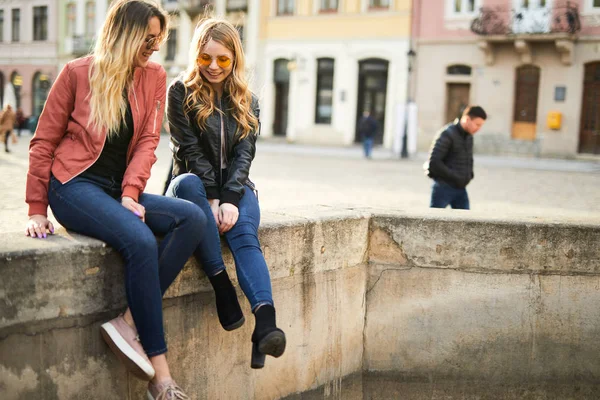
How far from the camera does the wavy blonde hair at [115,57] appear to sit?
10.7 ft

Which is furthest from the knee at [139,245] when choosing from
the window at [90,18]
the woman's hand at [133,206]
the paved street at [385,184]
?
the window at [90,18]

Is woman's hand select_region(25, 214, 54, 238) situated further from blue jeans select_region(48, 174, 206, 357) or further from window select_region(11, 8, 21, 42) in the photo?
window select_region(11, 8, 21, 42)

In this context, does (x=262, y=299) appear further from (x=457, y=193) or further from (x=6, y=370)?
(x=457, y=193)

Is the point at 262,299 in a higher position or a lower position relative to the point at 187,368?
higher

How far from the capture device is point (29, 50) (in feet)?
139

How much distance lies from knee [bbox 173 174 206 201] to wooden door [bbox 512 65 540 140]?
2412 centimetres

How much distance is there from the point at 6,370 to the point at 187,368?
0.90 m

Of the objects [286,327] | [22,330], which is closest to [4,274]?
[22,330]

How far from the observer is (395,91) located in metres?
28.8

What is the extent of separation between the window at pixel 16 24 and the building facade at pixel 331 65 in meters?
18.7

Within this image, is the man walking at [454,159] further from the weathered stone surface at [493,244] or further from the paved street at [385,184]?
the weathered stone surface at [493,244]

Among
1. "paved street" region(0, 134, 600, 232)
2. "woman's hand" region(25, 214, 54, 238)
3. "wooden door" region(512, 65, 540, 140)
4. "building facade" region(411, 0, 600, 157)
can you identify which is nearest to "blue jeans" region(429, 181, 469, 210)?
"paved street" region(0, 134, 600, 232)

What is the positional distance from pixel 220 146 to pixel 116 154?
0.60m

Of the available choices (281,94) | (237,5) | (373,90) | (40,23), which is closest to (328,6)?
(373,90)
